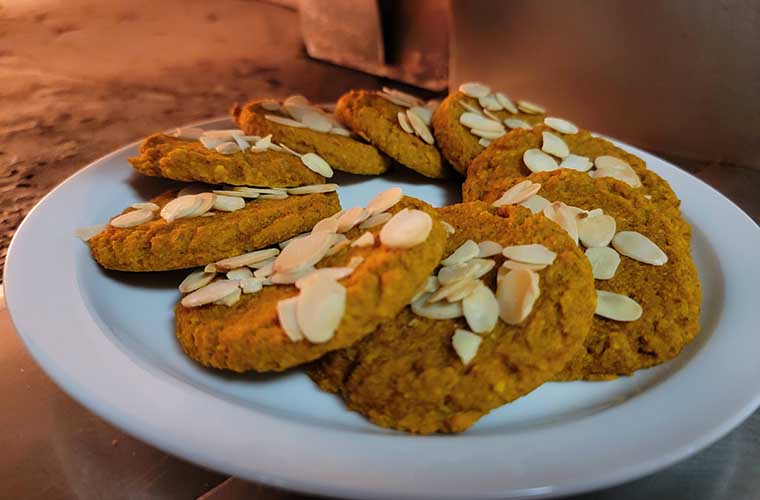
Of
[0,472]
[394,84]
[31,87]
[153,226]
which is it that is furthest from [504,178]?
[31,87]

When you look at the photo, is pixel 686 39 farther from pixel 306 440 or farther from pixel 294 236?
pixel 306 440

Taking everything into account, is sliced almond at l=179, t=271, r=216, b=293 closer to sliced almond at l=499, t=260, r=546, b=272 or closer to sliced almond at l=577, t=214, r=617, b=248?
sliced almond at l=499, t=260, r=546, b=272

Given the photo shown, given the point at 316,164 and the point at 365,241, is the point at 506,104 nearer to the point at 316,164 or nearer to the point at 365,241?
the point at 316,164

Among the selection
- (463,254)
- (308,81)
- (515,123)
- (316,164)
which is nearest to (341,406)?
(463,254)

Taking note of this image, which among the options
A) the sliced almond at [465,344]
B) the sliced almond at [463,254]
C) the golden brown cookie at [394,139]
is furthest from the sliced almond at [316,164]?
the sliced almond at [465,344]

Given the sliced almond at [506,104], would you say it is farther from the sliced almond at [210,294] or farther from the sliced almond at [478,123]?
the sliced almond at [210,294]

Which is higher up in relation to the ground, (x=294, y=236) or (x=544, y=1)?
(x=544, y=1)
